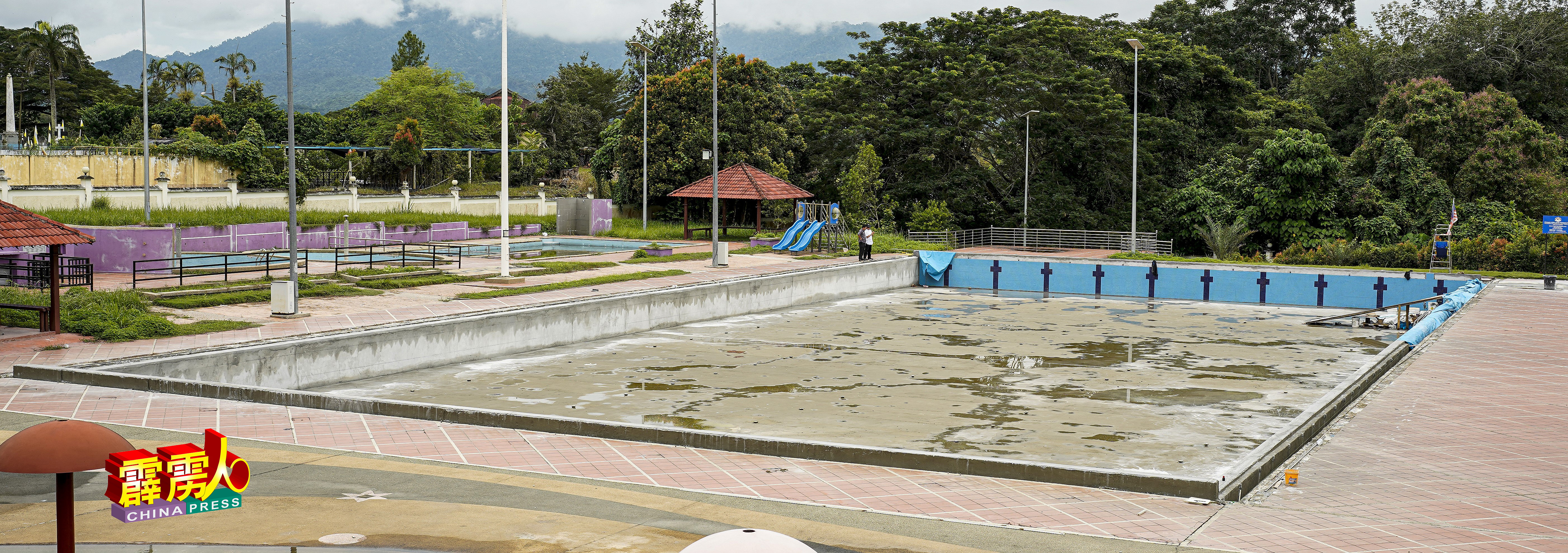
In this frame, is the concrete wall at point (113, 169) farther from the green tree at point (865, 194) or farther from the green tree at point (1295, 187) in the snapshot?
the green tree at point (1295, 187)

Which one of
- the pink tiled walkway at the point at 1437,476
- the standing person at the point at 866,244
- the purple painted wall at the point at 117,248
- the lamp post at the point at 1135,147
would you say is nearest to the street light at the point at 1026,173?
the lamp post at the point at 1135,147

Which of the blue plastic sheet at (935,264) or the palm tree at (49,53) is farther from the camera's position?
the palm tree at (49,53)

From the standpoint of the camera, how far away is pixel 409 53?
107 m

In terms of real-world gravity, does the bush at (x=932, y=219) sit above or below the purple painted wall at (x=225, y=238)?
above

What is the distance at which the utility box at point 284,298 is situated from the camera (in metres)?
18.9

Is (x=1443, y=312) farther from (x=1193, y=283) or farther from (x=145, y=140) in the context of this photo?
(x=145, y=140)

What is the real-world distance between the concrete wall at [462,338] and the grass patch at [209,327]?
1735mm

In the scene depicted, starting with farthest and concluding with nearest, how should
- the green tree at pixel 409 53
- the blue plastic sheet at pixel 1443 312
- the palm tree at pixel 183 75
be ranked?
the green tree at pixel 409 53 < the palm tree at pixel 183 75 < the blue plastic sheet at pixel 1443 312

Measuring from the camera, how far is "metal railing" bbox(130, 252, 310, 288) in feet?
77.6

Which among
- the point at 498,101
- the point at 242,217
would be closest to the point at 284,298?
the point at 242,217

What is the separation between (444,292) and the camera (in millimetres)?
23500

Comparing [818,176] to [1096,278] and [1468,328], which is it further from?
[1468,328]

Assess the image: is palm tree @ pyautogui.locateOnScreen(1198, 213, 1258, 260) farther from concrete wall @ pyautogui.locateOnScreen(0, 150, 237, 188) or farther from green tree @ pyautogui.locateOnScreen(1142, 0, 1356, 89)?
concrete wall @ pyautogui.locateOnScreen(0, 150, 237, 188)

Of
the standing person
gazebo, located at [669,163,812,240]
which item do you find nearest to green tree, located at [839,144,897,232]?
gazebo, located at [669,163,812,240]
